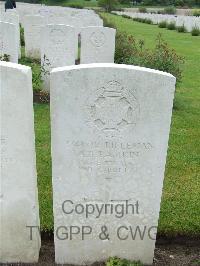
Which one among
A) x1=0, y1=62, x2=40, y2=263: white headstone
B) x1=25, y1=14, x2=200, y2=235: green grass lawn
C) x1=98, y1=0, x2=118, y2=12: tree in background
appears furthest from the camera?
x1=98, y1=0, x2=118, y2=12: tree in background

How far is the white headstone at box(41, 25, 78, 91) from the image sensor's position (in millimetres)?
9211

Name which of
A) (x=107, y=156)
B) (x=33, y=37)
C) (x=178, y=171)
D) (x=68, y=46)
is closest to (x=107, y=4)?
(x=33, y=37)

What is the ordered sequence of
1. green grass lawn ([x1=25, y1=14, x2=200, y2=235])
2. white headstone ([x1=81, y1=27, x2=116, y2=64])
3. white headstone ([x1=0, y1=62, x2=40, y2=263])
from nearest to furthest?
white headstone ([x1=0, y1=62, x2=40, y2=263]), green grass lawn ([x1=25, y1=14, x2=200, y2=235]), white headstone ([x1=81, y1=27, x2=116, y2=64])

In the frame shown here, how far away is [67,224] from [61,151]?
2.33ft

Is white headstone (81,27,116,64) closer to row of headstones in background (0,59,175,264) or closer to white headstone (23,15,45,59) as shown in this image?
white headstone (23,15,45,59)

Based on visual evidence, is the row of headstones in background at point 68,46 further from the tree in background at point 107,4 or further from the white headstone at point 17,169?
the tree in background at point 107,4

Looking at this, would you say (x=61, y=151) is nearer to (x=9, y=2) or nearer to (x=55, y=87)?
(x=55, y=87)

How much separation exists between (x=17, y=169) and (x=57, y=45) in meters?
6.04

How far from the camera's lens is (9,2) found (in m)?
24.1

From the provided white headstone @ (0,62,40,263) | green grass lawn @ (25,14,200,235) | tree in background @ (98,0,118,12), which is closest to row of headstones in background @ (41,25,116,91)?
green grass lawn @ (25,14,200,235)

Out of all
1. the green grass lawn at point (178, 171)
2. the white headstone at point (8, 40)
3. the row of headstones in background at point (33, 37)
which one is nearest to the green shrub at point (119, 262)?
the green grass lawn at point (178, 171)

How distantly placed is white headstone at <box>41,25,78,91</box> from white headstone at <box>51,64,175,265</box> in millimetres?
5786

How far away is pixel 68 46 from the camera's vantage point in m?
9.56

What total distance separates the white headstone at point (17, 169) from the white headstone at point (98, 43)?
7265 mm
